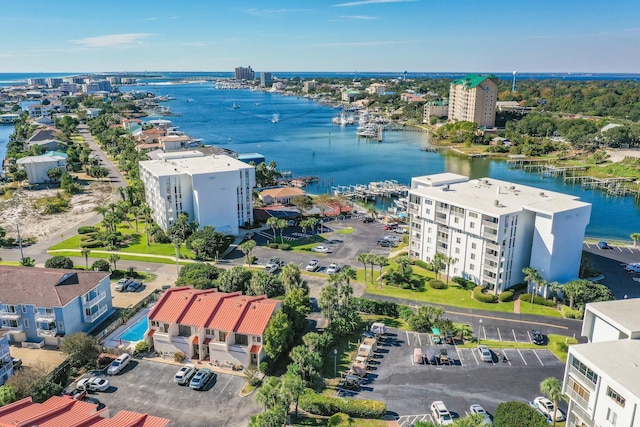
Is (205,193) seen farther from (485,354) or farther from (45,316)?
(485,354)

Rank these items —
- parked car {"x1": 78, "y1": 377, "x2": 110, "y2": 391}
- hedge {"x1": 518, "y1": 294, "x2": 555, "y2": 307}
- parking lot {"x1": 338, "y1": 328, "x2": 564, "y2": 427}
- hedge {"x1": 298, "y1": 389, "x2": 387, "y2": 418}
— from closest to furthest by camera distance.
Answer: hedge {"x1": 298, "y1": 389, "x2": 387, "y2": 418} < parking lot {"x1": 338, "y1": 328, "x2": 564, "y2": 427} < parked car {"x1": 78, "y1": 377, "x2": 110, "y2": 391} < hedge {"x1": 518, "y1": 294, "x2": 555, "y2": 307}

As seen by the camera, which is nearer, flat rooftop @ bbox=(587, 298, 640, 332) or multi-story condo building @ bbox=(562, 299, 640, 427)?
multi-story condo building @ bbox=(562, 299, 640, 427)

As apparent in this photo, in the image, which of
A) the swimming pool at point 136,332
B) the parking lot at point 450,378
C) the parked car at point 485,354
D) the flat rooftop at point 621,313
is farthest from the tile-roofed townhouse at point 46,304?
the flat rooftop at point 621,313

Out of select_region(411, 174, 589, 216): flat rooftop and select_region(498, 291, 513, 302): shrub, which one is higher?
select_region(411, 174, 589, 216): flat rooftop

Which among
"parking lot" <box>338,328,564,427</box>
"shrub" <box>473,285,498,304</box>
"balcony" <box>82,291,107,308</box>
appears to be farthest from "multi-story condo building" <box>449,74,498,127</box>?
"balcony" <box>82,291,107,308</box>

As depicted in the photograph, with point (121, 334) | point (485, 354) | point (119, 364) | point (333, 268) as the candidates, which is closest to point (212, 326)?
point (119, 364)

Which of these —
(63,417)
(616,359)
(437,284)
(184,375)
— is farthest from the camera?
(437,284)

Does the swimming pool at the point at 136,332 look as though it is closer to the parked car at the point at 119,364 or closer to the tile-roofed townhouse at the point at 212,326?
the tile-roofed townhouse at the point at 212,326

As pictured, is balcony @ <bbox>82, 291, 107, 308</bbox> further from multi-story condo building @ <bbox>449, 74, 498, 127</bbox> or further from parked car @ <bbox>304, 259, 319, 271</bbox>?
multi-story condo building @ <bbox>449, 74, 498, 127</bbox>
